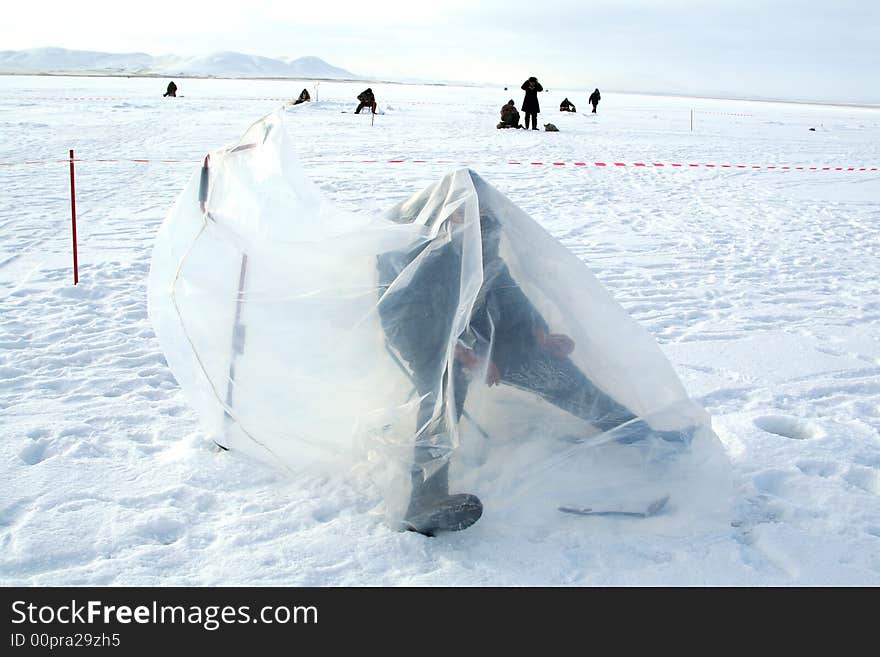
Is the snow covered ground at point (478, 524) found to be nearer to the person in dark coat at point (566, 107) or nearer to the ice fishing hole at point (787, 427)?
the ice fishing hole at point (787, 427)

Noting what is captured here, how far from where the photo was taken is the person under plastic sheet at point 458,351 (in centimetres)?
251

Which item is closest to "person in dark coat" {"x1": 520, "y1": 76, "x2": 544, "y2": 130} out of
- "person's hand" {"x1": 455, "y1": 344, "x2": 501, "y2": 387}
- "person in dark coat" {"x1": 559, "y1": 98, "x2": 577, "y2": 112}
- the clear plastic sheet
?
"person in dark coat" {"x1": 559, "y1": 98, "x2": 577, "y2": 112}

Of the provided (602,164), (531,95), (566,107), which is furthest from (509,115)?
(566,107)

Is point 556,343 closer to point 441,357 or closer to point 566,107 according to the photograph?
point 441,357

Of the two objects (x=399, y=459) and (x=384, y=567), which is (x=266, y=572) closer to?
(x=384, y=567)

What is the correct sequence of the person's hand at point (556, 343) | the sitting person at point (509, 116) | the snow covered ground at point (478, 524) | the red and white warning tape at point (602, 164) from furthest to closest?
the sitting person at point (509, 116)
the red and white warning tape at point (602, 164)
the person's hand at point (556, 343)
the snow covered ground at point (478, 524)

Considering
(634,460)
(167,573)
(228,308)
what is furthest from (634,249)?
(167,573)

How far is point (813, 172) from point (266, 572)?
1371 centimetres

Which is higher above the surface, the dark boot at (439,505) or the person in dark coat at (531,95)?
the person in dark coat at (531,95)

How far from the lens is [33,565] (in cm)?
241

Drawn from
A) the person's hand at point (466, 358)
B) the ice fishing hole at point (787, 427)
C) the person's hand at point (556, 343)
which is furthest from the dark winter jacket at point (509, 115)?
the person's hand at point (466, 358)

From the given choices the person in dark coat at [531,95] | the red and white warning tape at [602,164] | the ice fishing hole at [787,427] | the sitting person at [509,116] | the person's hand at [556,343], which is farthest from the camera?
the sitting person at [509,116]

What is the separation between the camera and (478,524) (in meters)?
2.65

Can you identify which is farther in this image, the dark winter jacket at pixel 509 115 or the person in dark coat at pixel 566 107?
the person in dark coat at pixel 566 107
